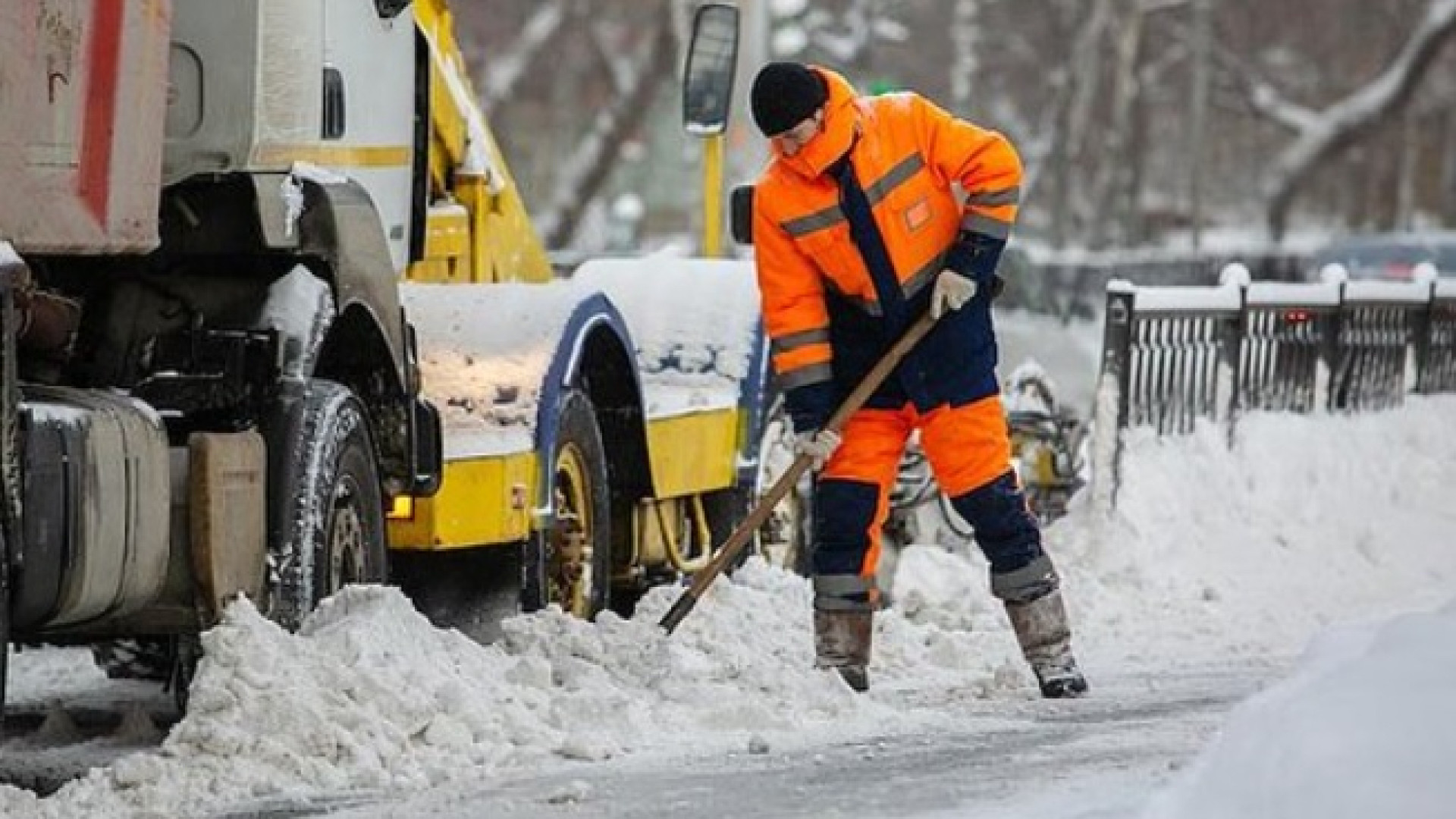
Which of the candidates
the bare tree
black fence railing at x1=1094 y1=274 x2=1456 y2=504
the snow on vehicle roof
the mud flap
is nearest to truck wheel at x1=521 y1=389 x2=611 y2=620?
the snow on vehicle roof

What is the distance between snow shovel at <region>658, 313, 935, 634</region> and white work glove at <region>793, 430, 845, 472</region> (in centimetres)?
2

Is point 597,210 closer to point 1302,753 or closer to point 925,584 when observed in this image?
point 925,584

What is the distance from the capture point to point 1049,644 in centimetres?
1009

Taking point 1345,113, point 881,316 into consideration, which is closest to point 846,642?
point 881,316

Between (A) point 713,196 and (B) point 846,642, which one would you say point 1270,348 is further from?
(B) point 846,642

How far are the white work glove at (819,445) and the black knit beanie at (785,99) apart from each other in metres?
0.88

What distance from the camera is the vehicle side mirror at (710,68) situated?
13.7 m

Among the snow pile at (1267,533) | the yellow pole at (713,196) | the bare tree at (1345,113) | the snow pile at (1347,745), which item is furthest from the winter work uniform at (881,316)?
the bare tree at (1345,113)

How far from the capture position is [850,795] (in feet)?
25.8

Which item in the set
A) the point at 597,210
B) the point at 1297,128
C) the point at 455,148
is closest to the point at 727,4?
the point at 455,148

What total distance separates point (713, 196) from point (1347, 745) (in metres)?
9.58

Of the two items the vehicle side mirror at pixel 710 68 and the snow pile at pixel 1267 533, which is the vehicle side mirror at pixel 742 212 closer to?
the snow pile at pixel 1267 533

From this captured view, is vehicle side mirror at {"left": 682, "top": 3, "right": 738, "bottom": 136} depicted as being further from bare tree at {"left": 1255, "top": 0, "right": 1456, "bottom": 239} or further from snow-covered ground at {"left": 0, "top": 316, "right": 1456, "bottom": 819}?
bare tree at {"left": 1255, "top": 0, "right": 1456, "bottom": 239}

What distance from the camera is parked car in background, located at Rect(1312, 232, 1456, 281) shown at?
41250 mm
